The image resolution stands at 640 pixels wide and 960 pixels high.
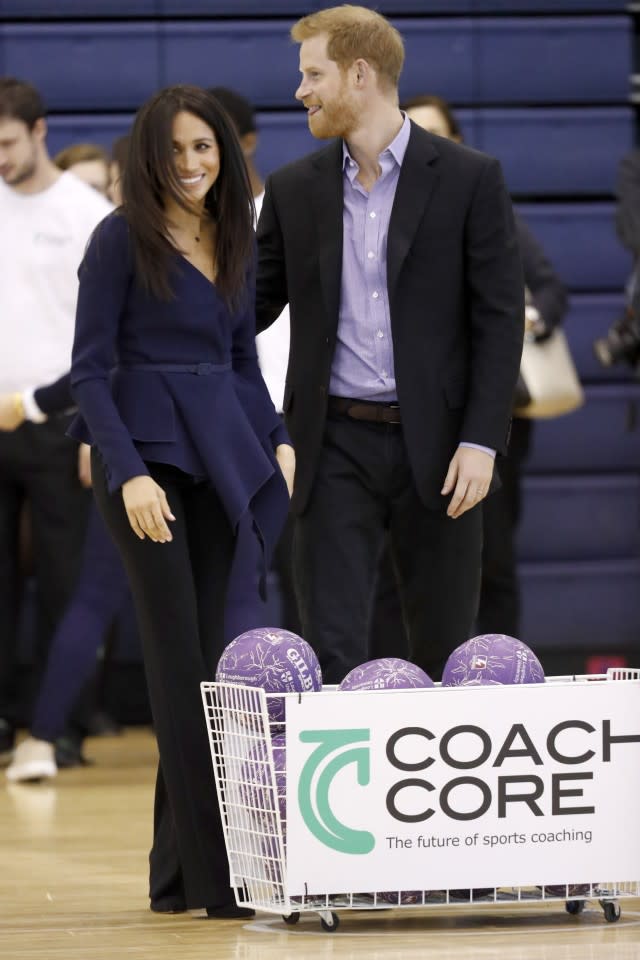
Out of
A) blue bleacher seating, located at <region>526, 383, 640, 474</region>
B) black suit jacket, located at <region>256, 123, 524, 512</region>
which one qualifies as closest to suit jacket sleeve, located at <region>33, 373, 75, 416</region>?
black suit jacket, located at <region>256, 123, 524, 512</region>

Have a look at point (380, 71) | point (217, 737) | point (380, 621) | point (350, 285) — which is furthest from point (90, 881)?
point (380, 621)

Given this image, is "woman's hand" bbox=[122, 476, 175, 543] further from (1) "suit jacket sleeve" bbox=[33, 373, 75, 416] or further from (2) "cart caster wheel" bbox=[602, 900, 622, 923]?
(1) "suit jacket sleeve" bbox=[33, 373, 75, 416]

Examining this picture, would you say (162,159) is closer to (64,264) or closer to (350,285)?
(350,285)

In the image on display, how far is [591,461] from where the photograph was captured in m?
6.42

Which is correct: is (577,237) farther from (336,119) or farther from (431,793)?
(431,793)

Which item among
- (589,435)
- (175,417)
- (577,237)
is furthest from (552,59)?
(175,417)

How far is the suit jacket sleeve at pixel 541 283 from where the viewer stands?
5.39m

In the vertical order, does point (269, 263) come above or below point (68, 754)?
above

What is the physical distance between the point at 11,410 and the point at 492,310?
206 centimetres

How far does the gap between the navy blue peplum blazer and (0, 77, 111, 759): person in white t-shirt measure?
203cm

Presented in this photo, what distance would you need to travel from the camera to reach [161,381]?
305cm

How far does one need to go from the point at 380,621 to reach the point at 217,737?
2.43 meters

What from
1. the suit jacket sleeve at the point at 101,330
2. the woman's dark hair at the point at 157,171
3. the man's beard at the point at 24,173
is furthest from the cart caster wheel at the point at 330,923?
the man's beard at the point at 24,173

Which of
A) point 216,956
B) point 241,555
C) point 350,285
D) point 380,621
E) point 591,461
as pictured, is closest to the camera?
point 216,956
